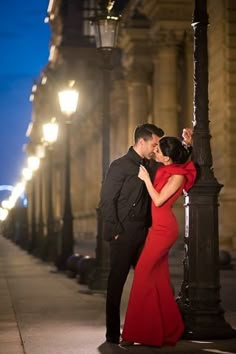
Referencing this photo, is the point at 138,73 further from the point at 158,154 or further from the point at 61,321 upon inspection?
the point at 158,154

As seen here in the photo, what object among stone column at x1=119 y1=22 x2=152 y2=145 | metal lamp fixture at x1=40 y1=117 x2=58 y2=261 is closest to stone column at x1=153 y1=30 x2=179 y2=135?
stone column at x1=119 y1=22 x2=152 y2=145

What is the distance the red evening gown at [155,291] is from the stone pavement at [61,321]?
0.15m

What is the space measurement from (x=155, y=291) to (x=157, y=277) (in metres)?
0.15

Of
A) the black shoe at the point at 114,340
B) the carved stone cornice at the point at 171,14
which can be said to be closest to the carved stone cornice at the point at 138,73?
the carved stone cornice at the point at 171,14

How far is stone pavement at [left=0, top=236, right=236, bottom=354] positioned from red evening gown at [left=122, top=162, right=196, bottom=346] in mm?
150


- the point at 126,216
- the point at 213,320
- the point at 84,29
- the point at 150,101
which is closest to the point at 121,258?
the point at 126,216

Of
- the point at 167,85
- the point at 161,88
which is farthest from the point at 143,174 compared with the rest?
the point at 161,88

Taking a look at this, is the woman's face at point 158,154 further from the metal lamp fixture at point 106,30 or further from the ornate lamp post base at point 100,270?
the metal lamp fixture at point 106,30

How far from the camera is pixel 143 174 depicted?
9.77 m

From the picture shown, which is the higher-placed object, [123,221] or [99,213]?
[99,213]

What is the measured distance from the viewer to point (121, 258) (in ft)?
32.3

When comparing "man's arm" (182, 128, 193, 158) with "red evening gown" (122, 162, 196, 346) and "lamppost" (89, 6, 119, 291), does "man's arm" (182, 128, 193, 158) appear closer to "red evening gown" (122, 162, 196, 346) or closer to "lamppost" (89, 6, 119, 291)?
"red evening gown" (122, 162, 196, 346)

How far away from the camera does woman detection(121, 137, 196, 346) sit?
9570mm

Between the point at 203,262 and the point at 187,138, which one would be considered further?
the point at 187,138
